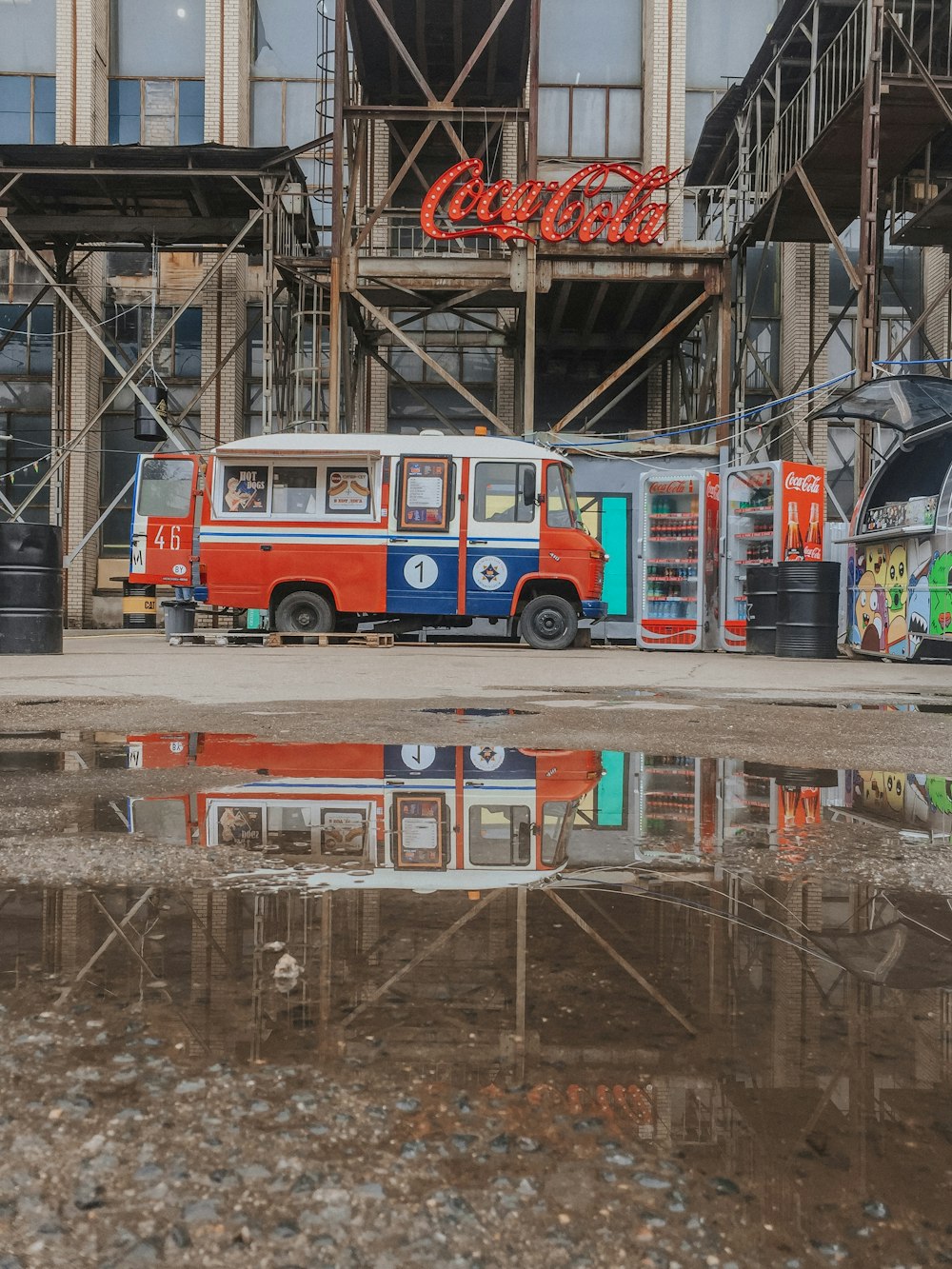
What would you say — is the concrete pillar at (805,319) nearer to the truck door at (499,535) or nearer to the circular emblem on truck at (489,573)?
the truck door at (499,535)

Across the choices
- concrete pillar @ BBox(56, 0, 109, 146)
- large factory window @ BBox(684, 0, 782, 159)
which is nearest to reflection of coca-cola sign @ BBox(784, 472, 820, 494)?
large factory window @ BBox(684, 0, 782, 159)

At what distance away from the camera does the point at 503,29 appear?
19.8 m

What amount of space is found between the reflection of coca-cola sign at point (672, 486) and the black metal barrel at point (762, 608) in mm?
2251

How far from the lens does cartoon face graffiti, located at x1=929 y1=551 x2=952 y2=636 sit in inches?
512

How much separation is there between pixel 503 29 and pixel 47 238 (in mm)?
9955

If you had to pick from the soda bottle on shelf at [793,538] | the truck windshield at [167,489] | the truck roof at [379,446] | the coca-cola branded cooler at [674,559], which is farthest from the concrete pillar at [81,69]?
the soda bottle on shelf at [793,538]

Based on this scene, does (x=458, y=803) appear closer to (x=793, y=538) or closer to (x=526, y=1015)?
(x=526, y=1015)

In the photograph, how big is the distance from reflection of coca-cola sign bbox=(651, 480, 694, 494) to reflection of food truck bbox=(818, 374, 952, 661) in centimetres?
304

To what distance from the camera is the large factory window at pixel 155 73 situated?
24562 mm

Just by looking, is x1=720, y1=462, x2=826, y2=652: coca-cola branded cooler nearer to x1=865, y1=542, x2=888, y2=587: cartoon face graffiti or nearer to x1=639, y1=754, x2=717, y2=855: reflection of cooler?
x1=865, y1=542, x2=888, y2=587: cartoon face graffiti

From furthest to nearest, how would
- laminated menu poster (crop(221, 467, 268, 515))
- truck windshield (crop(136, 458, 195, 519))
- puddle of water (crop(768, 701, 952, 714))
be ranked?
truck windshield (crop(136, 458, 195, 519)), laminated menu poster (crop(221, 467, 268, 515)), puddle of water (crop(768, 701, 952, 714))

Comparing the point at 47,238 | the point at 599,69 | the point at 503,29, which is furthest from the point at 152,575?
the point at 599,69

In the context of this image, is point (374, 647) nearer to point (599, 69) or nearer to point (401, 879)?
point (401, 879)

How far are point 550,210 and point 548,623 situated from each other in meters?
7.32
